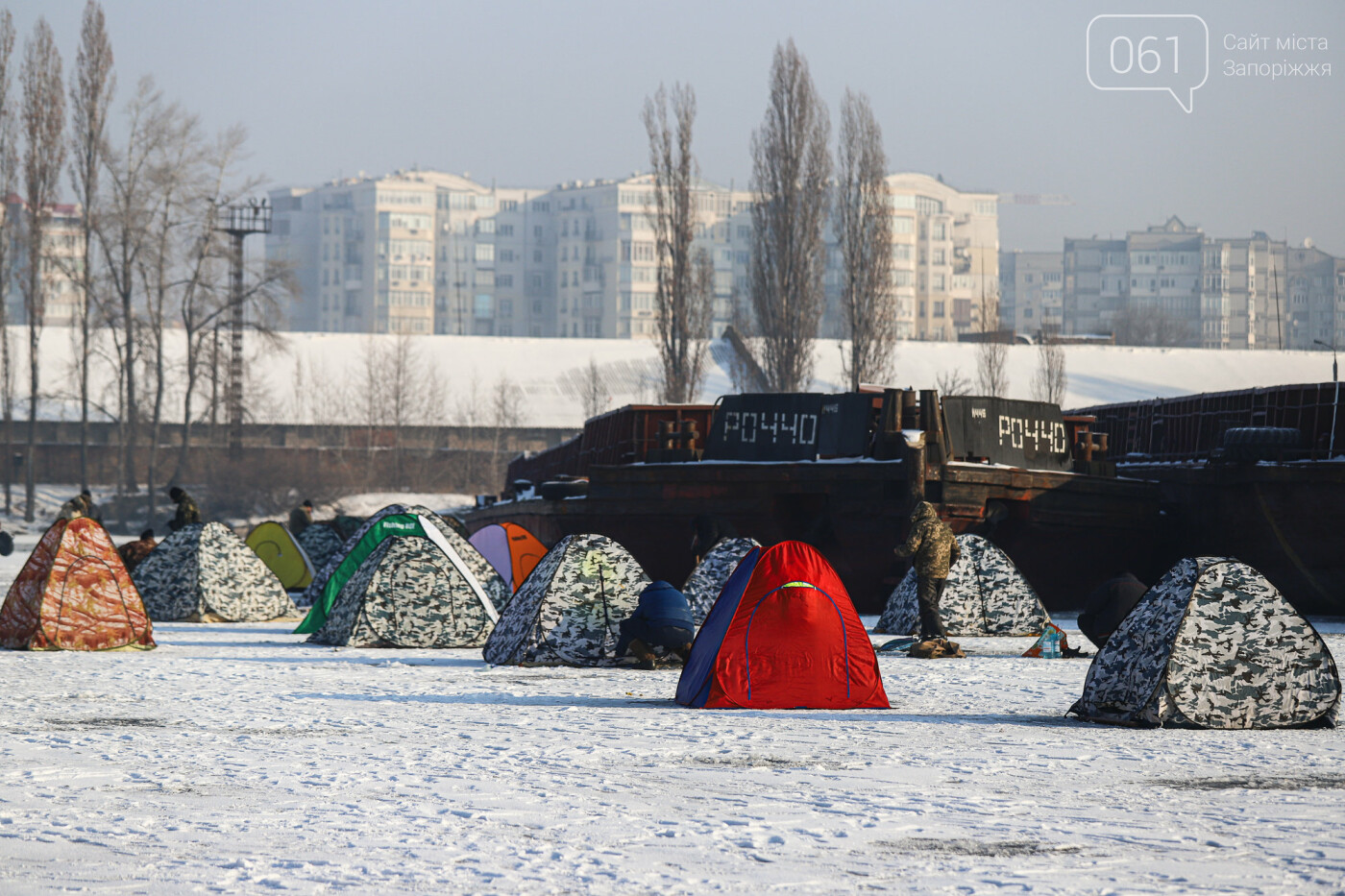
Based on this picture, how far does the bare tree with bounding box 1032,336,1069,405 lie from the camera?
6881 centimetres

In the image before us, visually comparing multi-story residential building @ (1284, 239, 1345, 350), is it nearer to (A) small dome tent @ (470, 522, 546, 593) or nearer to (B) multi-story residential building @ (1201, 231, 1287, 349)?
(B) multi-story residential building @ (1201, 231, 1287, 349)

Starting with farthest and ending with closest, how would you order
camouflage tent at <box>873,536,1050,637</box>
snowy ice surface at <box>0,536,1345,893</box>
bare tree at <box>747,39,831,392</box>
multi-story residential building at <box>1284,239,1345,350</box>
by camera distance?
1. multi-story residential building at <box>1284,239,1345,350</box>
2. bare tree at <box>747,39,831,392</box>
3. camouflage tent at <box>873,536,1050,637</box>
4. snowy ice surface at <box>0,536,1345,893</box>

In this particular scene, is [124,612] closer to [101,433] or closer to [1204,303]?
[101,433]

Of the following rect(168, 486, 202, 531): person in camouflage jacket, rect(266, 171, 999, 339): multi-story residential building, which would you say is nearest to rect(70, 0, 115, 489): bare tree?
rect(168, 486, 202, 531): person in camouflage jacket

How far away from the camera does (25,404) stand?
6494 cm

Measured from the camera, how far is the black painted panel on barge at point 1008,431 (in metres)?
Answer: 23.6

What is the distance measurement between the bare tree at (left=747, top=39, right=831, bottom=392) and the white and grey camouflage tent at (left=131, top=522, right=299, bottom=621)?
34.3 m

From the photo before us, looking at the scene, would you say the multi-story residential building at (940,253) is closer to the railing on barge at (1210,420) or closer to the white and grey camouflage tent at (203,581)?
the railing on barge at (1210,420)

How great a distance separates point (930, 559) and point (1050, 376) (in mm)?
55216

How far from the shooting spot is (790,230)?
54.2 meters

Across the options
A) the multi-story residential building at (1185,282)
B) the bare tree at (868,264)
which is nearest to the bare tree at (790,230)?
the bare tree at (868,264)

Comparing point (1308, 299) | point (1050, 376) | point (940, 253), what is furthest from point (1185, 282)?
point (1050, 376)

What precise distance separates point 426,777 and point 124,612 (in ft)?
29.5

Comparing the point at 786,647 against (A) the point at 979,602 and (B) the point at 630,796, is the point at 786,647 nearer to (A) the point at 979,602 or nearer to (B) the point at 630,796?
(B) the point at 630,796
